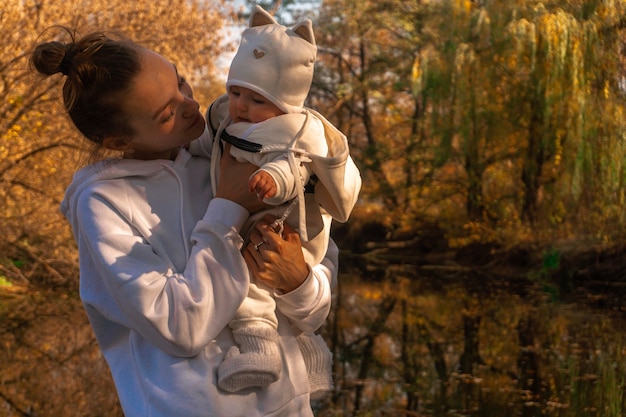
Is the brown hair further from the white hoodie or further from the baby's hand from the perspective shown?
the baby's hand

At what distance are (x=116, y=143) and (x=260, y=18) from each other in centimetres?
45

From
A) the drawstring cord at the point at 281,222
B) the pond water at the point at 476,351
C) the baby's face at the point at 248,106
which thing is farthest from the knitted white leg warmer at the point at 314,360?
the pond water at the point at 476,351

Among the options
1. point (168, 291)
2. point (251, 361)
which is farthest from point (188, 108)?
point (251, 361)

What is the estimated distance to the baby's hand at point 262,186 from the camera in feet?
5.30

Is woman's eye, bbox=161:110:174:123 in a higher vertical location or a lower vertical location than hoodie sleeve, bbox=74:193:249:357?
higher

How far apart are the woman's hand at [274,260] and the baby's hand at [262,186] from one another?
76 mm

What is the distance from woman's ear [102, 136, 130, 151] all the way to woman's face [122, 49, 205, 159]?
0.03 feet

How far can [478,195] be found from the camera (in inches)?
758

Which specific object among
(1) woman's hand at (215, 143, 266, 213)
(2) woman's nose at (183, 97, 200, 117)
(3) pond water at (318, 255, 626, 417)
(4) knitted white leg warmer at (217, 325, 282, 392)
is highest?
(2) woman's nose at (183, 97, 200, 117)

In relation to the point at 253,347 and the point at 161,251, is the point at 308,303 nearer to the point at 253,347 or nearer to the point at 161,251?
the point at 253,347

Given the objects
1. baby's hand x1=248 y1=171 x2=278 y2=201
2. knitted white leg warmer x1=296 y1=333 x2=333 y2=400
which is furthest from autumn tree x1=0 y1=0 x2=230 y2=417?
baby's hand x1=248 y1=171 x2=278 y2=201

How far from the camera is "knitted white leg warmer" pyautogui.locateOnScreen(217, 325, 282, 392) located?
1.57 meters

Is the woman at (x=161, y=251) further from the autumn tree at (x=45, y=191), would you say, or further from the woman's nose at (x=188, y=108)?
the autumn tree at (x=45, y=191)

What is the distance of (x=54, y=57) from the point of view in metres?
1.64
